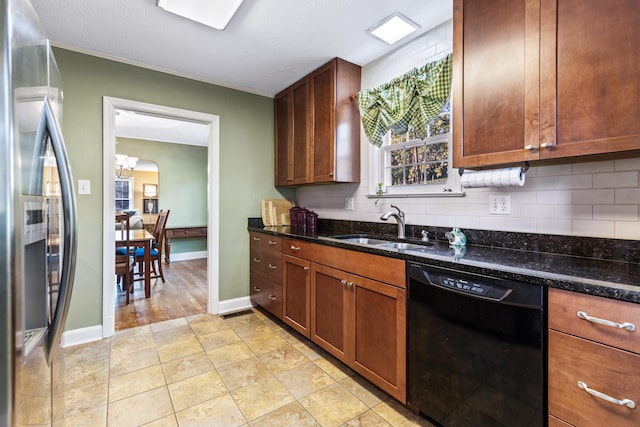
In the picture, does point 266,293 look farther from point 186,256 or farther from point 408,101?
point 186,256

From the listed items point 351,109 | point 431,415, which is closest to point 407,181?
point 351,109

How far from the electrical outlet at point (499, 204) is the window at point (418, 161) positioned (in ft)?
1.02

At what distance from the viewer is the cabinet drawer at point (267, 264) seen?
2744 mm

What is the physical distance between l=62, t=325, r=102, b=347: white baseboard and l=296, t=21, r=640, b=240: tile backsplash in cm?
262

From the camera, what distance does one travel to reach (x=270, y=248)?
289cm

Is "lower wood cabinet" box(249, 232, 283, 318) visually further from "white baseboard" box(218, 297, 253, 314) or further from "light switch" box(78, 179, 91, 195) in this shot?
"light switch" box(78, 179, 91, 195)

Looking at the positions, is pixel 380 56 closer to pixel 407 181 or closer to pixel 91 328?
pixel 407 181

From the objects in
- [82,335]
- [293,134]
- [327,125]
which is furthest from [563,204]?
[82,335]

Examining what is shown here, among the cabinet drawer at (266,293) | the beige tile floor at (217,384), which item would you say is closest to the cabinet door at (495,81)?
the beige tile floor at (217,384)

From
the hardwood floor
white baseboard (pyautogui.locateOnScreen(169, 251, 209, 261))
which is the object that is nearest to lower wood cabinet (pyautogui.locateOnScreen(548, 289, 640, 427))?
the hardwood floor

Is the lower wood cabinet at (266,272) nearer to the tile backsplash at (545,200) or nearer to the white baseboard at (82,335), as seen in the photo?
the tile backsplash at (545,200)

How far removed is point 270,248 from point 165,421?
1.55 m

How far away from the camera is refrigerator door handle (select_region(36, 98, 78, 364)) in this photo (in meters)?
0.86

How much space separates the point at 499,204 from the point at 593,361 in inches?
39.8
